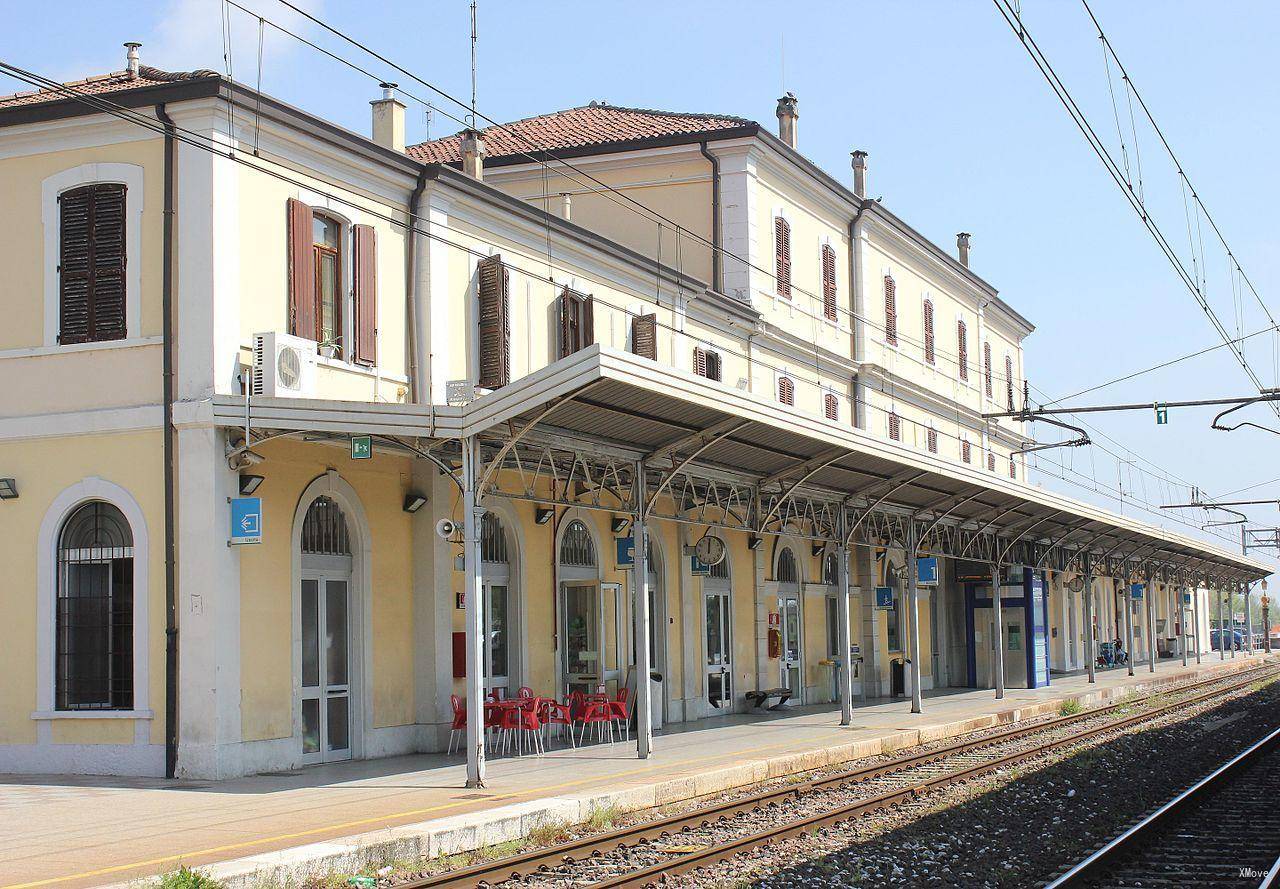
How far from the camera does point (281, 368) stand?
47.8 feet

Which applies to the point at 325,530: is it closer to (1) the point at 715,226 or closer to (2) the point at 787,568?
(1) the point at 715,226

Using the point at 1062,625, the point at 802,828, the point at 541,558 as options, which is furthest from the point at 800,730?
the point at 1062,625

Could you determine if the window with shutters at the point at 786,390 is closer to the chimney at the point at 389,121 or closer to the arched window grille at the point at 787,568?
the arched window grille at the point at 787,568

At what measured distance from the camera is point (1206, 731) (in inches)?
895

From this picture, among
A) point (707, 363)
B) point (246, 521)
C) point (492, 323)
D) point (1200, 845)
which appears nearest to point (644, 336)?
point (707, 363)

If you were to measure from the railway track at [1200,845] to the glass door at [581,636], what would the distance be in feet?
27.0

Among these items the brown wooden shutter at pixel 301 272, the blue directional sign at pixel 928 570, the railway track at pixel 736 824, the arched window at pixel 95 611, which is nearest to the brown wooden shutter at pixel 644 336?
the blue directional sign at pixel 928 570

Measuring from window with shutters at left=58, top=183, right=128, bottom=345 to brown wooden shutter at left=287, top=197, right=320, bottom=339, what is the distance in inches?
66.2

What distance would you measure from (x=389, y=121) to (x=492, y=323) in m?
3.35

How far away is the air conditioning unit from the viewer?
47.6 ft

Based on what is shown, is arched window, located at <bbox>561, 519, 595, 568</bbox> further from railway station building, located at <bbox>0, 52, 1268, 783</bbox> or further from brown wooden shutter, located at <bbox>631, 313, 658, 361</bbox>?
brown wooden shutter, located at <bbox>631, 313, 658, 361</bbox>

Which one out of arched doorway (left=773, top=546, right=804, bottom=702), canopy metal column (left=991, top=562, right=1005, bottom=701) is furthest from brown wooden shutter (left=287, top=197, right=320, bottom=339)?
canopy metal column (left=991, top=562, right=1005, bottom=701)

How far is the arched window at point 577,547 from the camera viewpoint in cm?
2034

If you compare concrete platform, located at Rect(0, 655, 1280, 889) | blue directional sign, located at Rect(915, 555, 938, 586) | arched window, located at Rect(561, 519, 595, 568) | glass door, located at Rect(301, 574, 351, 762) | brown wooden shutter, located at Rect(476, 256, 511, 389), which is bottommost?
concrete platform, located at Rect(0, 655, 1280, 889)
